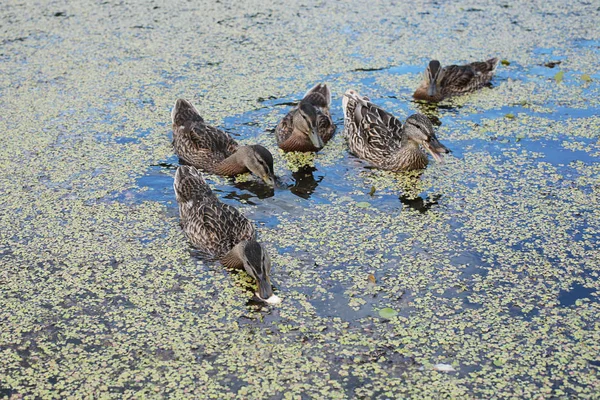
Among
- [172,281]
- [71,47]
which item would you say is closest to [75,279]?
[172,281]

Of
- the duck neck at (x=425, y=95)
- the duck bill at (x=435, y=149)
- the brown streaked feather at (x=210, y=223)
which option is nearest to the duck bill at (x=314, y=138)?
the duck bill at (x=435, y=149)

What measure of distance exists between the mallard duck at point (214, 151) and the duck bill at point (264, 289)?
6.36 feet

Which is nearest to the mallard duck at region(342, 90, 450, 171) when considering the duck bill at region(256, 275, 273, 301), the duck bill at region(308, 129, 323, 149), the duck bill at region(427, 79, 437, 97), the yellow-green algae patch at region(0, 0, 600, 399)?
the yellow-green algae patch at region(0, 0, 600, 399)

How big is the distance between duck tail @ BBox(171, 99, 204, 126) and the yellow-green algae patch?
288mm

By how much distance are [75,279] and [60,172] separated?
2035 millimetres

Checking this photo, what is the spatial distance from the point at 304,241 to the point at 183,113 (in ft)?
8.84

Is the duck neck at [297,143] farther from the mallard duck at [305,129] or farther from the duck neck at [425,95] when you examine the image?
the duck neck at [425,95]

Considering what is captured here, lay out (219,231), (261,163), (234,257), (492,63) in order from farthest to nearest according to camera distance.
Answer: (492,63)
(261,163)
(219,231)
(234,257)

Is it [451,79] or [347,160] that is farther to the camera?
[451,79]

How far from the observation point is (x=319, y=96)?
8.42 meters

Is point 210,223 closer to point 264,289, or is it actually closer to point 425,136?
point 264,289

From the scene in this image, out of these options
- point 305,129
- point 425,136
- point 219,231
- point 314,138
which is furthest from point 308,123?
point 219,231

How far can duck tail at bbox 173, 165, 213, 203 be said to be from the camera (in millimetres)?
6270

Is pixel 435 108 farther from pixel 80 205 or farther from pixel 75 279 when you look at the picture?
pixel 75 279
